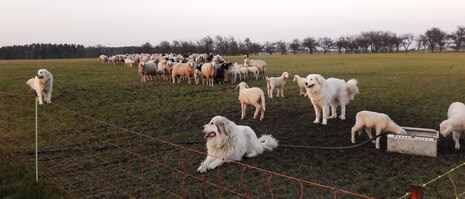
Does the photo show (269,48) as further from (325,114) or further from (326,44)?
(325,114)

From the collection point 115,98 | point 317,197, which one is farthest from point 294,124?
point 115,98

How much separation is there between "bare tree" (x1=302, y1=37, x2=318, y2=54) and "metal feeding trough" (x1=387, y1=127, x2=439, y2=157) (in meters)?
114

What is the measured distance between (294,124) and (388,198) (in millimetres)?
5147

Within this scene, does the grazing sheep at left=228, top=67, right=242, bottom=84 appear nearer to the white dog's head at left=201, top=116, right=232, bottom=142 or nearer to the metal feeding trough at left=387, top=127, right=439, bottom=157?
the metal feeding trough at left=387, top=127, right=439, bottom=157

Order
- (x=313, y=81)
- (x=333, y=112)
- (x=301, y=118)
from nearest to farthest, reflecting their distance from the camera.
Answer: (x=313, y=81) < (x=333, y=112) < (x=301, y=118)

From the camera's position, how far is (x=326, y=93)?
34.1 feet

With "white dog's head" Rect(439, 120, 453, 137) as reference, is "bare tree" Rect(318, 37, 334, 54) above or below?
above

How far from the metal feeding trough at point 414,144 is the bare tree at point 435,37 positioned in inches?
4475

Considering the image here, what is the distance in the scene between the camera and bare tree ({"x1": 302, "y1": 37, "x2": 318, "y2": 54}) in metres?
120

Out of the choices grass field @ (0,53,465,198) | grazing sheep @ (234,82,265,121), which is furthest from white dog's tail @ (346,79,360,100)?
grazing sheep @ (234,82,265,121)

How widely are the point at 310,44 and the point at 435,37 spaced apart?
110 feet

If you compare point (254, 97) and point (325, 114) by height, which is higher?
point (254, 97)

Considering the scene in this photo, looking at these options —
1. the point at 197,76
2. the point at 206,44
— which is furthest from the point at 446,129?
the point at 206,44

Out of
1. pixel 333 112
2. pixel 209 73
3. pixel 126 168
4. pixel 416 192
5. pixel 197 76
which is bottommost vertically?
pixel 126 168
